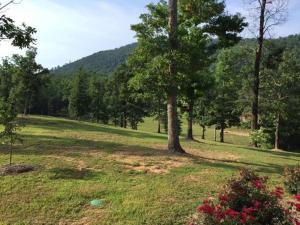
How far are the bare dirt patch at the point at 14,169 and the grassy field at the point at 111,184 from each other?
30 centimetres

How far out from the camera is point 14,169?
11953mm

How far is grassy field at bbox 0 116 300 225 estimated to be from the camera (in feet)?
29.3

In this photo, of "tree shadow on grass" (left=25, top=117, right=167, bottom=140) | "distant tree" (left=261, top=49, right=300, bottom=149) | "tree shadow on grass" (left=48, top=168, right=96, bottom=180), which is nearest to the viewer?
"tree shadow on grass" (left=48, top=168, right=96, bottom=180)

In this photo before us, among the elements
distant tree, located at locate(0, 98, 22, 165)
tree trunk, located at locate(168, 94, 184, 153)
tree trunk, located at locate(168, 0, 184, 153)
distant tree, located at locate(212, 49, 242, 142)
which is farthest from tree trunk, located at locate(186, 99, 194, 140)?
distant tree, located at locate(0, 98, 22, 165)

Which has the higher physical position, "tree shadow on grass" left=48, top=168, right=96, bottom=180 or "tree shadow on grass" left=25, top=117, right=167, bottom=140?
"tree shadow on grass" left=25, top=117, right=167, bottom=140

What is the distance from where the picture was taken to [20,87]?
114ft

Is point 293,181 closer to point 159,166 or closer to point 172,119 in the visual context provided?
point 159,166

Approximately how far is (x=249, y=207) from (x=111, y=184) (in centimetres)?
448

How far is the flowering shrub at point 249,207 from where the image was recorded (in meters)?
6.15

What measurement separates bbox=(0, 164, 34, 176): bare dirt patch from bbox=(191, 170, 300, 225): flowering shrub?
6599 millimetres

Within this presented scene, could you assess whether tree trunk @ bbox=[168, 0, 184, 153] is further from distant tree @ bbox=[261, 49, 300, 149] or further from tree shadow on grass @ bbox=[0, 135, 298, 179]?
distant tree @ bbox=[261, 49, 300, 149]

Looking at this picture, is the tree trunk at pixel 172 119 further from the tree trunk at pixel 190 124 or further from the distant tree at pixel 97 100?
the distant tree at pixel 97 100

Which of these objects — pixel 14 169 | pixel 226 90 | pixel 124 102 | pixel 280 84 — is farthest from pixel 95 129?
pixel 124 102

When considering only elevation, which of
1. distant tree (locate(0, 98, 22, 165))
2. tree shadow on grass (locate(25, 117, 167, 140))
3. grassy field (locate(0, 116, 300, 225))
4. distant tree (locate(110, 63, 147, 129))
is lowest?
grassy field (locate(0, 116, 300, 225))
